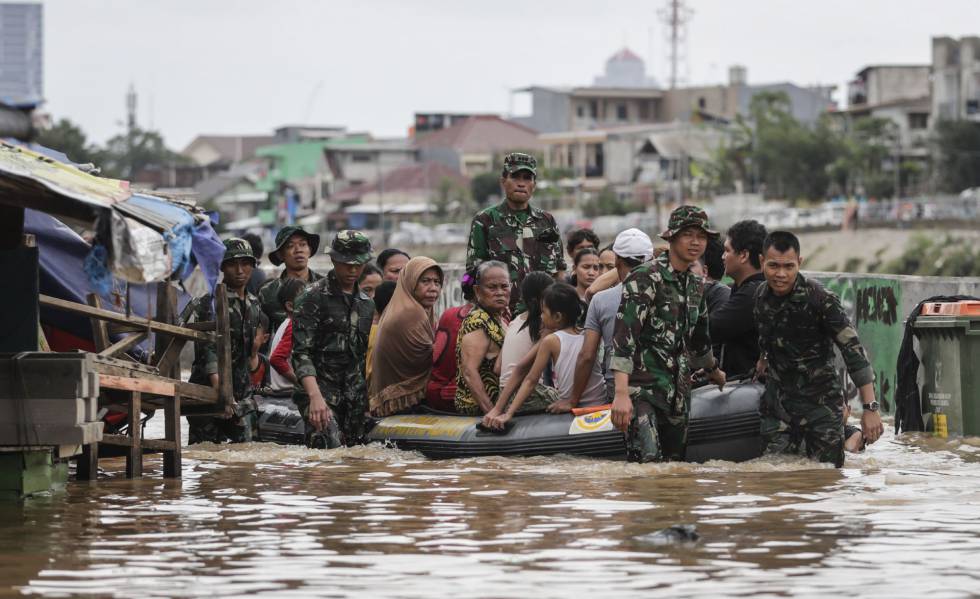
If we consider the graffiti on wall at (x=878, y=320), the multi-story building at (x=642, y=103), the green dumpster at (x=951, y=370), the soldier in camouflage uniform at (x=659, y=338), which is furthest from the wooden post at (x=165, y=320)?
the multi-story building at (x=642, y=103)

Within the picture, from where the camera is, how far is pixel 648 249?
11.5 m

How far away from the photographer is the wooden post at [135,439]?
11.0 m

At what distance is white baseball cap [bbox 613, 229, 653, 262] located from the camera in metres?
11.4

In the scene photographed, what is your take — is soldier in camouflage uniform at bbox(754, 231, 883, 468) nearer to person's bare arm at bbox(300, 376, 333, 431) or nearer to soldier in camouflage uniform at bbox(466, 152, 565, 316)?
soldier in camouflage uniform at bbox(466, 152, 565, 316)

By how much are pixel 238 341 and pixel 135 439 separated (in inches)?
72.1

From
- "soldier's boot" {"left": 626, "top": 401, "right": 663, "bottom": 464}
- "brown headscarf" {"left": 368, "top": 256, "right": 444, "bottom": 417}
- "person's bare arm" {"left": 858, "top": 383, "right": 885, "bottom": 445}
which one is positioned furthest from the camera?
"brown headscarf" {"left": 368, "top": 256, "right": 444, "bottom": 417}

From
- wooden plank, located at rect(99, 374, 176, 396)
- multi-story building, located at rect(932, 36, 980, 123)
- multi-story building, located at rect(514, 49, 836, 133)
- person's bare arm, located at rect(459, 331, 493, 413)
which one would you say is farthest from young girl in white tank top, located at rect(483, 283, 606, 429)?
multi-story building, located at rect(514, 49, 836, 133)

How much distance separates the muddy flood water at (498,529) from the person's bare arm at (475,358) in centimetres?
45

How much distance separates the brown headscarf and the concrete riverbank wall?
4.54 m

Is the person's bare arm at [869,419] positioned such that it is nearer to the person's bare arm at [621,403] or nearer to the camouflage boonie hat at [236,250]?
the person's bare arm at [621,403]

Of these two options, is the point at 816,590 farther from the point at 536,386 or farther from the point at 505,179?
the point at 505,179

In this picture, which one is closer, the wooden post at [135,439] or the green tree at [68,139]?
the wooden post at [135,439]

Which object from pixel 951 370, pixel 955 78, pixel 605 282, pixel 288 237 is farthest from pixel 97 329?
pixel 955 78

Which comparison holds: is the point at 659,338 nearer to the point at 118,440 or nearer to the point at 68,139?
the point at 118,440
